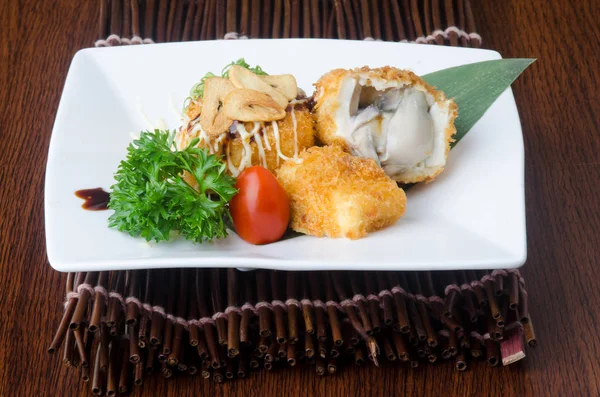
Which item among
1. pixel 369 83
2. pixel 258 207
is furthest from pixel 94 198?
pixel 369 83

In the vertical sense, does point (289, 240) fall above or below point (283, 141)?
below

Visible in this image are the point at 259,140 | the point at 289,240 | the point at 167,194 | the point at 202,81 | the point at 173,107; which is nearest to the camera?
the point at 167,194

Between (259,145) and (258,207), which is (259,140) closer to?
(259,145)

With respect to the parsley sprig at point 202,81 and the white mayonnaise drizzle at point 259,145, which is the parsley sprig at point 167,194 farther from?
the parsley sprig at point 202,81

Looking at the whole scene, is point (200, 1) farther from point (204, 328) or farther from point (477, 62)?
point (204, 328)

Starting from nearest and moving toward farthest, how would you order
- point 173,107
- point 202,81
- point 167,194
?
point 167,194, point 202,81, point 173,107

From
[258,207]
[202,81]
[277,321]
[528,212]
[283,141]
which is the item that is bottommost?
[277,321]
